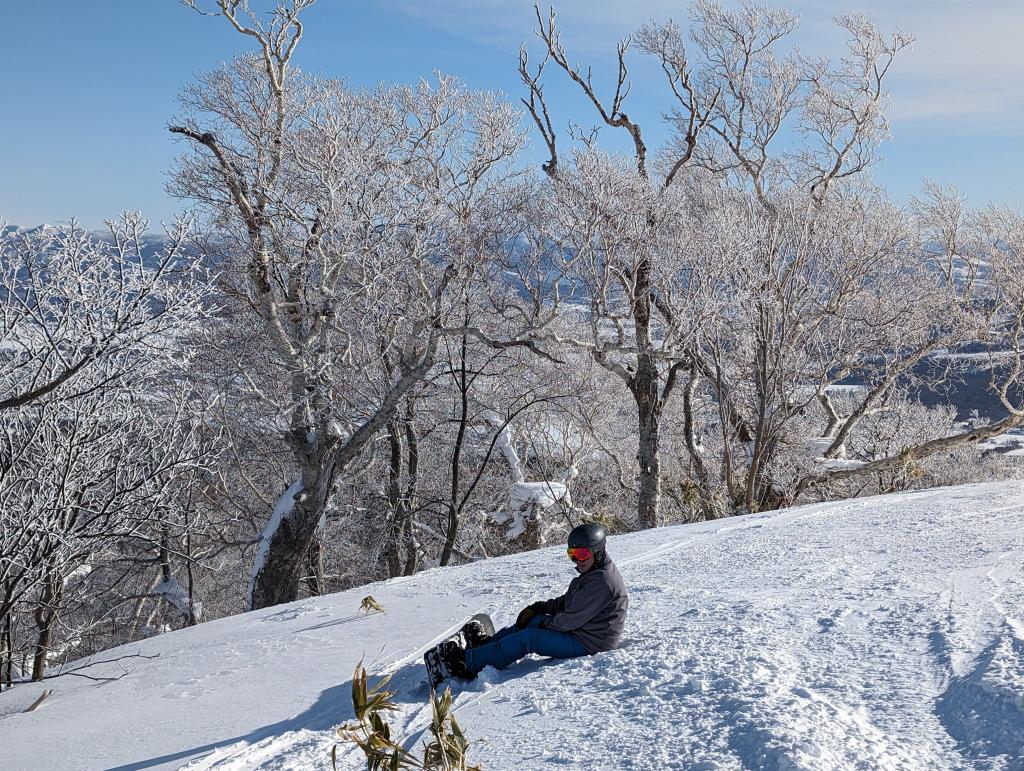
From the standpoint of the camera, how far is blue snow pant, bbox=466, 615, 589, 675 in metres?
4.22

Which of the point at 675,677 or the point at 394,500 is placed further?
the point at 394,500

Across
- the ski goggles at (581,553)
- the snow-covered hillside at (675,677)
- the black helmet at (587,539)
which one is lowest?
the snow-covered hillside at (675,677)

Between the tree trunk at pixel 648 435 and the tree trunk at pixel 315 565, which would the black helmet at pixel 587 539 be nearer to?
the tree trunk at pixel 648 435

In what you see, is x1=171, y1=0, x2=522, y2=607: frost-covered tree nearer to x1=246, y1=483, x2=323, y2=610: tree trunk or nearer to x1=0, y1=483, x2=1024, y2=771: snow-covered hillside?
x1=246, y1=483, x2=323, y2=610: tree trunk

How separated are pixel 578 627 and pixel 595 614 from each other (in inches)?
4.9

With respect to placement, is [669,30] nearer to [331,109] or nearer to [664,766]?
[331,109]

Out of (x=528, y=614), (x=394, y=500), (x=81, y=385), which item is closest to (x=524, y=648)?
(x=528, y=614)

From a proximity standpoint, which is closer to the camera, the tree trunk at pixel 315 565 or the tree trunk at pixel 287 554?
the tree trunk at pixel 287 554

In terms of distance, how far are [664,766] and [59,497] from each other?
5.73m

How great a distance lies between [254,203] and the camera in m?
11.9

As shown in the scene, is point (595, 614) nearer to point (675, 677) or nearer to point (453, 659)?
point (675, 677)

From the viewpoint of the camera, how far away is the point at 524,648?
425 centimetres

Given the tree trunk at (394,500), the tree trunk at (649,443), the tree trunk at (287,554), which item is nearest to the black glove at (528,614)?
the tree trunk at (287,554)

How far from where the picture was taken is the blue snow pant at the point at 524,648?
166 inches
